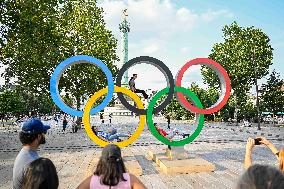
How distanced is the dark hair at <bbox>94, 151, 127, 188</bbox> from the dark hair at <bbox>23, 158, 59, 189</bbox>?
71 cm

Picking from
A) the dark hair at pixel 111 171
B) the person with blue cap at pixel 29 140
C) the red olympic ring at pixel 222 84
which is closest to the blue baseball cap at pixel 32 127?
the person with blue cap at pixel 29 140

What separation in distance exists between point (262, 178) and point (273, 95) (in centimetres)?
5127

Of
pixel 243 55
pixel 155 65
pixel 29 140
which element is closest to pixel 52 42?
pixel 155 65

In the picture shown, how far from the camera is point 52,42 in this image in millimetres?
23250

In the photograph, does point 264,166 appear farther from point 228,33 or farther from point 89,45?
point 228,33

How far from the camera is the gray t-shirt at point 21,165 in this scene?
3797 millimetres

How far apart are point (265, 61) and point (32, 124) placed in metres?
50.1

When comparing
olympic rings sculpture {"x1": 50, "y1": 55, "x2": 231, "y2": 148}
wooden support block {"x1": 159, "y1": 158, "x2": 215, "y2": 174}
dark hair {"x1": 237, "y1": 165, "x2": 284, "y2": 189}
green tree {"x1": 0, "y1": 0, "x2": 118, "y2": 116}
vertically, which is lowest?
wooden support block {"x1": 159, "y1": 158, "x2": 215, "y2": 174}

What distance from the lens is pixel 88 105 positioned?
13.5 m

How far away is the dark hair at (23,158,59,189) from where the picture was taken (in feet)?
9.48

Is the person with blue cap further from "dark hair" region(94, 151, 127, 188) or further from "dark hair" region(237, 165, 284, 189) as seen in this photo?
"dark hair" region(237, 165, 284, 189)

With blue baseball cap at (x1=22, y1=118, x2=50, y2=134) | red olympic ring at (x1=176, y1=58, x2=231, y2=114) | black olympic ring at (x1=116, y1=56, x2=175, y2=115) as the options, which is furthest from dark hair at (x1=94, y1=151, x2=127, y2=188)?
red olympic ring at (x1=176, y1=58, x2=231, y2=114)

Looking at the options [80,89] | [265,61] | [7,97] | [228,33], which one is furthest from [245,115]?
[7,97]

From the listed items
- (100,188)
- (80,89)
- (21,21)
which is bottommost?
(100,188)
